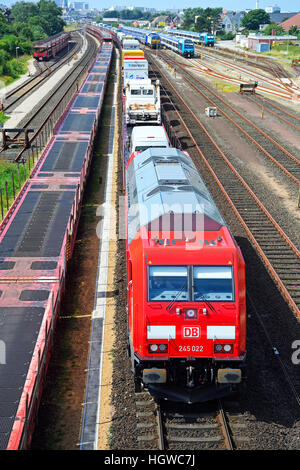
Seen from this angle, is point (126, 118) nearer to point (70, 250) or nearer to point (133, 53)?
point (70, 250)

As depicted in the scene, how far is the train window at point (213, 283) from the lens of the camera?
11398mm

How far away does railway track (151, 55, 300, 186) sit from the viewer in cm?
3005

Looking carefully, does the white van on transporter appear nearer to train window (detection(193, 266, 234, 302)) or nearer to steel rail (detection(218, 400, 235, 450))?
train window (detection(193, 266, 234, 302))

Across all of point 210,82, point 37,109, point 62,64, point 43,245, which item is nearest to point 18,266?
point 43,245

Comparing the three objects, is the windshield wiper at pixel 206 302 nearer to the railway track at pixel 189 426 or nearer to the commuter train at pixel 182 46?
the railway track at pixel 189 426

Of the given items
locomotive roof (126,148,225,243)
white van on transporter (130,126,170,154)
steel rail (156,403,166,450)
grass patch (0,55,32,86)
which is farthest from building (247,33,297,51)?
steel rail (156,403,166,450)

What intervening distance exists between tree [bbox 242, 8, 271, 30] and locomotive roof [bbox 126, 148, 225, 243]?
161 m

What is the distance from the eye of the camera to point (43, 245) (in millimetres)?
18766

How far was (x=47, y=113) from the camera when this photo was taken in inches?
1745

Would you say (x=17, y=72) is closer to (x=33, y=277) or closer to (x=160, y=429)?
(x=33, y=277)

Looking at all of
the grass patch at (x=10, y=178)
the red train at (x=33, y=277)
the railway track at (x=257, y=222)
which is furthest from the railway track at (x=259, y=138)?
the grass patch at (x=10, y=178)

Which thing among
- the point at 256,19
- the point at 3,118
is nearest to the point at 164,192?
the point at 3,118

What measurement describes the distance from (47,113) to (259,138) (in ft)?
58.6

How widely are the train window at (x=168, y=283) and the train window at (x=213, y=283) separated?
0.76 ft
